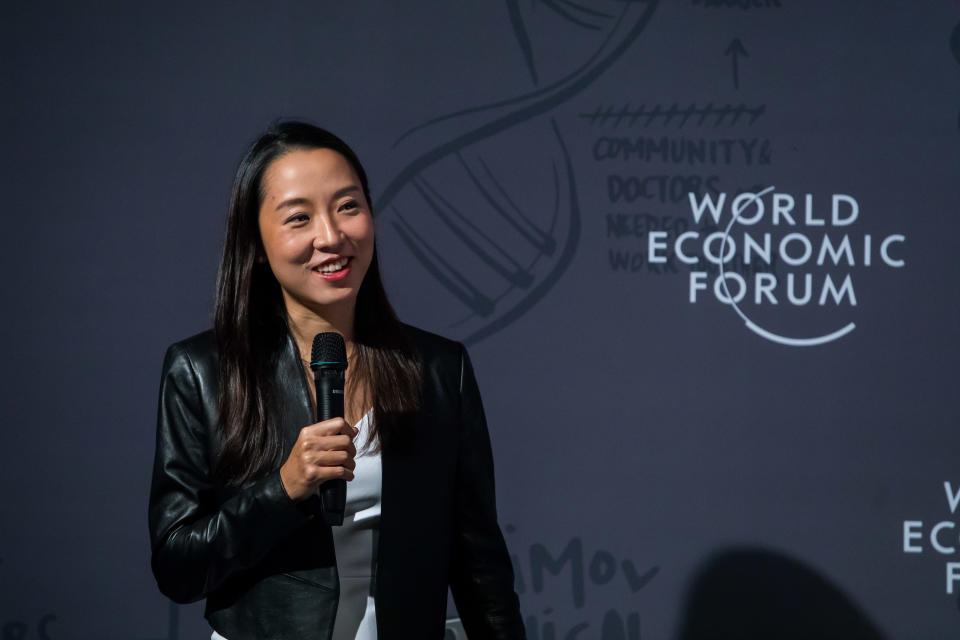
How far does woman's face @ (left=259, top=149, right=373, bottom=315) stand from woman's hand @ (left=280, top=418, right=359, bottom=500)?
24 cm

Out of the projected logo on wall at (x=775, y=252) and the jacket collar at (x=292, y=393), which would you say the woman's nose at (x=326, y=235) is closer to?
the jacket collar at (x=292, y=393)

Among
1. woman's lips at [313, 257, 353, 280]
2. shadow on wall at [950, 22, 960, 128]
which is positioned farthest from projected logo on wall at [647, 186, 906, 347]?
woman's lips at [313, 257, 353, 280]

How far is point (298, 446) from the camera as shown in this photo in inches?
43.7

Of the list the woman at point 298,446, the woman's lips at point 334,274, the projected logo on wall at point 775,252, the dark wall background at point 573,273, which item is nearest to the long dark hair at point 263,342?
the woman at point 298,446

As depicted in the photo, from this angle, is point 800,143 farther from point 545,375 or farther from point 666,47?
point 545,375

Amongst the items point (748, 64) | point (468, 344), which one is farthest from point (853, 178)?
point (468, 344)

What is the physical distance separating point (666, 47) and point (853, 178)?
1.91 ft

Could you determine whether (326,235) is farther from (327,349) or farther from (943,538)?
(943,538)

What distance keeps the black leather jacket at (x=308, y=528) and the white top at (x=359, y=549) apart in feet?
0.06

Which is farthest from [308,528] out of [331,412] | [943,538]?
[943,538]

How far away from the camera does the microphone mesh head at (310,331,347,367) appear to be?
1.17m

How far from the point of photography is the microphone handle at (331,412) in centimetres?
110

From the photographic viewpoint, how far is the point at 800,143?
8.10 feet

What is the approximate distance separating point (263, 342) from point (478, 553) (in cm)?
42
